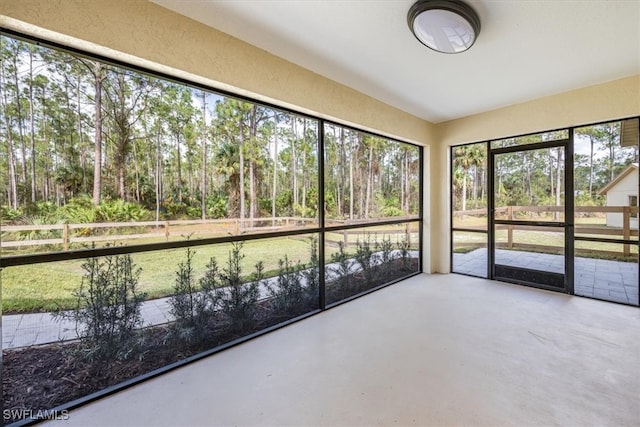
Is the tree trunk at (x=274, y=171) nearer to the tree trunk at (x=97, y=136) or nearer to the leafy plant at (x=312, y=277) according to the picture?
the leafy plant at (x=312, y=277)

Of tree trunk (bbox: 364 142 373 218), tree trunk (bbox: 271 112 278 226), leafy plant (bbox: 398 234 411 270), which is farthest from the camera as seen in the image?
leafy plant (bbox: 398 234 411 270)

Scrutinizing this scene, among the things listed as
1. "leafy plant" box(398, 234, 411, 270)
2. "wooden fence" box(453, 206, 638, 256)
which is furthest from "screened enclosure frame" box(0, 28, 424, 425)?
"wooden fence" box(453, 206, 638, 256)

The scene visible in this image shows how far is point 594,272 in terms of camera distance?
3568mm

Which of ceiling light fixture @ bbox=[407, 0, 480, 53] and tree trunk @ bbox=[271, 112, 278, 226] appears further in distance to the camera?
tree trunk @ bbox=[271, 112, 278, 226]

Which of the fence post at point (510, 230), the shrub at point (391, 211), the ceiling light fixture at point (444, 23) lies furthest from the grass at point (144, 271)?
the fence post at point (510, 230)

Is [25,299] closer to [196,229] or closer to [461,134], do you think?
[196,229]

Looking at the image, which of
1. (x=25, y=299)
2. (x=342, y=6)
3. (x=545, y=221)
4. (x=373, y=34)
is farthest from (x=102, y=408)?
(x=545, y=221)

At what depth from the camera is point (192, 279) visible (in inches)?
91.4

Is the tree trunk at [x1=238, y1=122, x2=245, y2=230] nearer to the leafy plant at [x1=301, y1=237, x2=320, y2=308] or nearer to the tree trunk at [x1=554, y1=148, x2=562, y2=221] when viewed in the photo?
Result: the leafy plant at [x1=301, y1=237, x2=320, y2=308]

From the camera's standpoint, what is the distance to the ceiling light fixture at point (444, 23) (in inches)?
71.2

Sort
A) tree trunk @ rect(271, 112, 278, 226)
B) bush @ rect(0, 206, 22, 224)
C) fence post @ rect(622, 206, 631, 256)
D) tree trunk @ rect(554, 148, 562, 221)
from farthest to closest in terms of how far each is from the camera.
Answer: tree trunk @ rect(554, 148, 562, 221) < fence post @ rect(622, 206, 631, 256) < tree trunk @ rect(271, 112, 278, 226) < bush @ rect(0, 206, 22, 224)

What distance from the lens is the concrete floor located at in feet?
5.30

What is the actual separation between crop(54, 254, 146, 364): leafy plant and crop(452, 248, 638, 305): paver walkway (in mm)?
4837

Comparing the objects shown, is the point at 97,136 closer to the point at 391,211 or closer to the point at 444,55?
the point at 444,55
